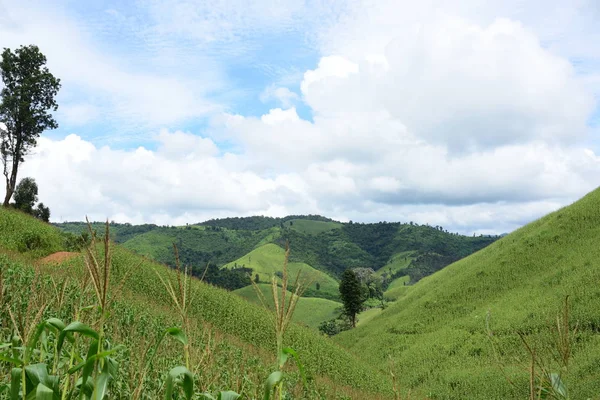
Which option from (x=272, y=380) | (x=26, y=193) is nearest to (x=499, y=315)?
(x=272, y=380)

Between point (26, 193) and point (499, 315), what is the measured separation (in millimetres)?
52897

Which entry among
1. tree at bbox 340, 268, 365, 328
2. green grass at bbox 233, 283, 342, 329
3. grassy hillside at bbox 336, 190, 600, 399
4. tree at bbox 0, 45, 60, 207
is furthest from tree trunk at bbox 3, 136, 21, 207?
green grass at bbox 233, 283, 342, 329

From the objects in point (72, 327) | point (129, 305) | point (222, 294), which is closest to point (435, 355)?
point (222, 294)

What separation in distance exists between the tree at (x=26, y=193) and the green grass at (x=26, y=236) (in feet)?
66.9

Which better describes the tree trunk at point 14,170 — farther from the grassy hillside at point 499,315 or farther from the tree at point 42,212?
the grassy hillside at point 499,315

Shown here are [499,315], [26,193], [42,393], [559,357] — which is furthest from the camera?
[26,193]

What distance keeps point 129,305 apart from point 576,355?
80.4 ft

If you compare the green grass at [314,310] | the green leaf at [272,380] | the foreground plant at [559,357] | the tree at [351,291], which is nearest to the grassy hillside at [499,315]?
the tree at [351,291]

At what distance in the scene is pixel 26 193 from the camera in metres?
49.1

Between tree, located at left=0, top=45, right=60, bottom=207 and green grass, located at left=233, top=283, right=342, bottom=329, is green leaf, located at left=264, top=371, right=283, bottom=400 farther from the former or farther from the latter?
green grass, located at left=233, top=283, right=342, bottom=329

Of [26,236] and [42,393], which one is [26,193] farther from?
[42,393]

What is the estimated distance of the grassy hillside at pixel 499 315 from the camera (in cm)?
2488

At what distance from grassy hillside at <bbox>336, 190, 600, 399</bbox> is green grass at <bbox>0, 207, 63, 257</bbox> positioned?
2608 centimetres

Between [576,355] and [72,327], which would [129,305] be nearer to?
[72,327]
